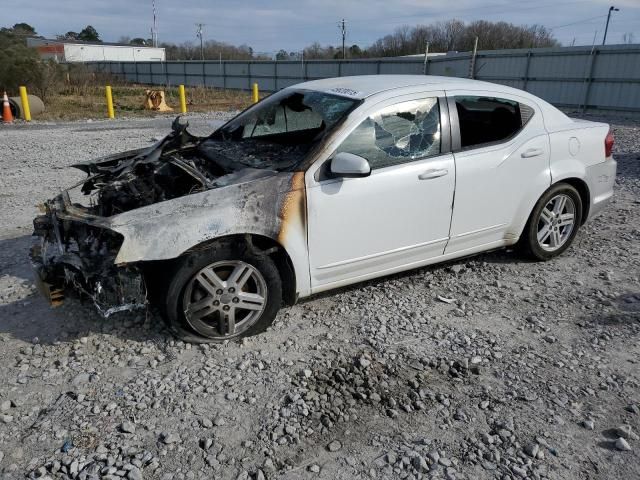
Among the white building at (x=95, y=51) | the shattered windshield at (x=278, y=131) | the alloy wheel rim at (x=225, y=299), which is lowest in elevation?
the alloy wheel rim at (x=225, y=299)

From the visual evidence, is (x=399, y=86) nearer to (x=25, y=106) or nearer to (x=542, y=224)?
(x=542, y=224)

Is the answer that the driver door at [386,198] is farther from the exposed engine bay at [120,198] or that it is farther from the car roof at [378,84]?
the exposed engine bay at [120,198]

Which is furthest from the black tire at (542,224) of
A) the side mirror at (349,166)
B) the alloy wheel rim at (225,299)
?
the alloy wheel rim at (225,299)

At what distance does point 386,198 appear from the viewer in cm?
372

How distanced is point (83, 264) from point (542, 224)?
3.93 meters

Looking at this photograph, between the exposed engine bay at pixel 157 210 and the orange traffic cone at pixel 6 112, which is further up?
the exposed engine bay at pixel 157 210

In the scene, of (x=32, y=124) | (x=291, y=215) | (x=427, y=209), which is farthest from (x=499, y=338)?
(x=32, y=124)

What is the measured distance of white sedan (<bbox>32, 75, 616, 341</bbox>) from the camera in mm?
3244

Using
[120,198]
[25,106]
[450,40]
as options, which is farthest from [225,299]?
[450,40]

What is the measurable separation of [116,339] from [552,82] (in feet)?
65.9

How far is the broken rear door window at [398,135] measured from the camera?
370cm

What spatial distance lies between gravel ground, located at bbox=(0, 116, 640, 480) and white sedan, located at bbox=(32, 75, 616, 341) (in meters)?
0.34

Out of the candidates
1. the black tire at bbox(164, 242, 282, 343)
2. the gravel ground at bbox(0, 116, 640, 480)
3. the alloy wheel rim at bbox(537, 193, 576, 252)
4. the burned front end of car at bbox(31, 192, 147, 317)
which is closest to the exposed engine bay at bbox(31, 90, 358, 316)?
the burned front end of car at bbox(31, 192, 147, 317)

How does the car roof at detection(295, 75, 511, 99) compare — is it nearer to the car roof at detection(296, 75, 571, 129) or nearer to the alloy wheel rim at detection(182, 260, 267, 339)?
the car roof at detection(296, 75, 571, 129)
